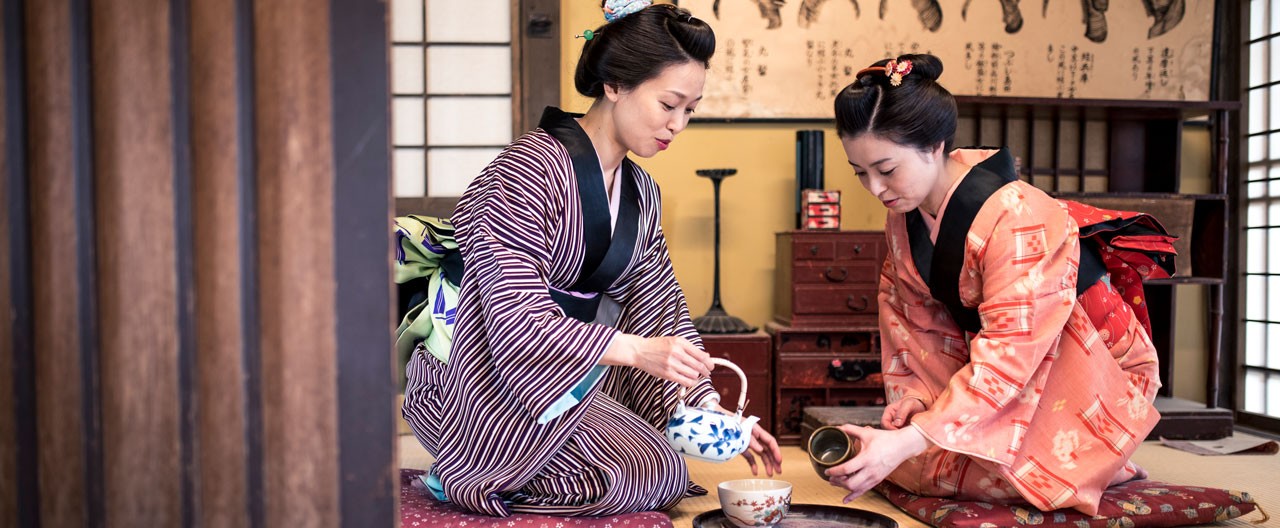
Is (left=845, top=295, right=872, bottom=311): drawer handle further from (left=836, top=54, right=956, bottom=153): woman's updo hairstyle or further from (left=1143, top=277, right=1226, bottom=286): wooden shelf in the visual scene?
(left=836, top=54, right=956, bottom=153): woman's updo hairstyle

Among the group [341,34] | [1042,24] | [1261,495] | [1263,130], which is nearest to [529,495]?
[341,34]

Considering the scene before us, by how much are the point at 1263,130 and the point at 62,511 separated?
5389mm

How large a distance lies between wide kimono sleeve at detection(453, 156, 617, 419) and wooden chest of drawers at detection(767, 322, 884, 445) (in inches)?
83.9

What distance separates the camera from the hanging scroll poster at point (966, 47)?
4902mm

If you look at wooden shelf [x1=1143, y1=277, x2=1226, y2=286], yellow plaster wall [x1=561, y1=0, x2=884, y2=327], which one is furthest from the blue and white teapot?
wooden shelf [x1=1143, y1=277, x2=1226, y2=286]

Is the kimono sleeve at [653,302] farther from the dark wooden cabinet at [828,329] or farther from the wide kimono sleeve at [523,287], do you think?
the dark wooden cabinet at [828,329]

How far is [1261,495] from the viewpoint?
312 cm

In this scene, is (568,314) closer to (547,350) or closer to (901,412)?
(547,350)

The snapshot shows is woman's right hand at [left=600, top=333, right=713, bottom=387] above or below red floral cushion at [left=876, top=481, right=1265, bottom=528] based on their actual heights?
above

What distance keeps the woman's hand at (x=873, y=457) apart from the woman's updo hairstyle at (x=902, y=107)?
758 mm

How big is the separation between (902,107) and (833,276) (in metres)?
1.96

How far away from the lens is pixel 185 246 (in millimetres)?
1113

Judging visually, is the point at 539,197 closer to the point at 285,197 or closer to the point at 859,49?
the point at 285,197

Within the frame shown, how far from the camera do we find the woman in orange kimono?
8.14 ft
